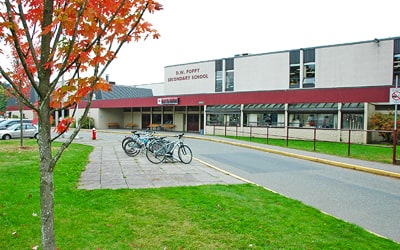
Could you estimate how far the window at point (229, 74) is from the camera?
3831cm

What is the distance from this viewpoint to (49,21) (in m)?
2.90

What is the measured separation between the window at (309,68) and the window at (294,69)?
0.68m

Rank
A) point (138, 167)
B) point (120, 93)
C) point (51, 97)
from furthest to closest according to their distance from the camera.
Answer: point (120, 93)
point (138, 167)
point (51, 97)

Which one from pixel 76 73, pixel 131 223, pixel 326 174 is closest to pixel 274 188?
pixel 326 174

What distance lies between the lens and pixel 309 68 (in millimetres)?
32875

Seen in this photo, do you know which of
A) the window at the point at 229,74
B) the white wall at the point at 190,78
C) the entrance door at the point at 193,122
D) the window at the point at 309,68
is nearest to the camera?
the window at the point at 309,68

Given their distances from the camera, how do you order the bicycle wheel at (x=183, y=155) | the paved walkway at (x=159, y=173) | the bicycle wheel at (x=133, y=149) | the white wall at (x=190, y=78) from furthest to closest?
the white wall at (x=190, y=78) → the bicycle wheel at (x=133, y=149) → the bicycle wheel at (x=183, y=155) → the paved walkway at (x=159, y=173)

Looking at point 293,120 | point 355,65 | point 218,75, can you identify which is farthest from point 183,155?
point 218,75

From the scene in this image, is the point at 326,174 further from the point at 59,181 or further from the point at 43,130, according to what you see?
the point at 43,130

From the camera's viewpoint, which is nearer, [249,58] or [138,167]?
[138,167]

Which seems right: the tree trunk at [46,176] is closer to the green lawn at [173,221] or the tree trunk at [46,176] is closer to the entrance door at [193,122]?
the green lawn at [173,221]

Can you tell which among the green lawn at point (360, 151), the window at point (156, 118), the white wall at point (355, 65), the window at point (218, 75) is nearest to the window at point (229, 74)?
the window at point (218, 75)

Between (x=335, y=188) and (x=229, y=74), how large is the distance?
30540mm

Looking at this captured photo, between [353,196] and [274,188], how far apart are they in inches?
79.8
